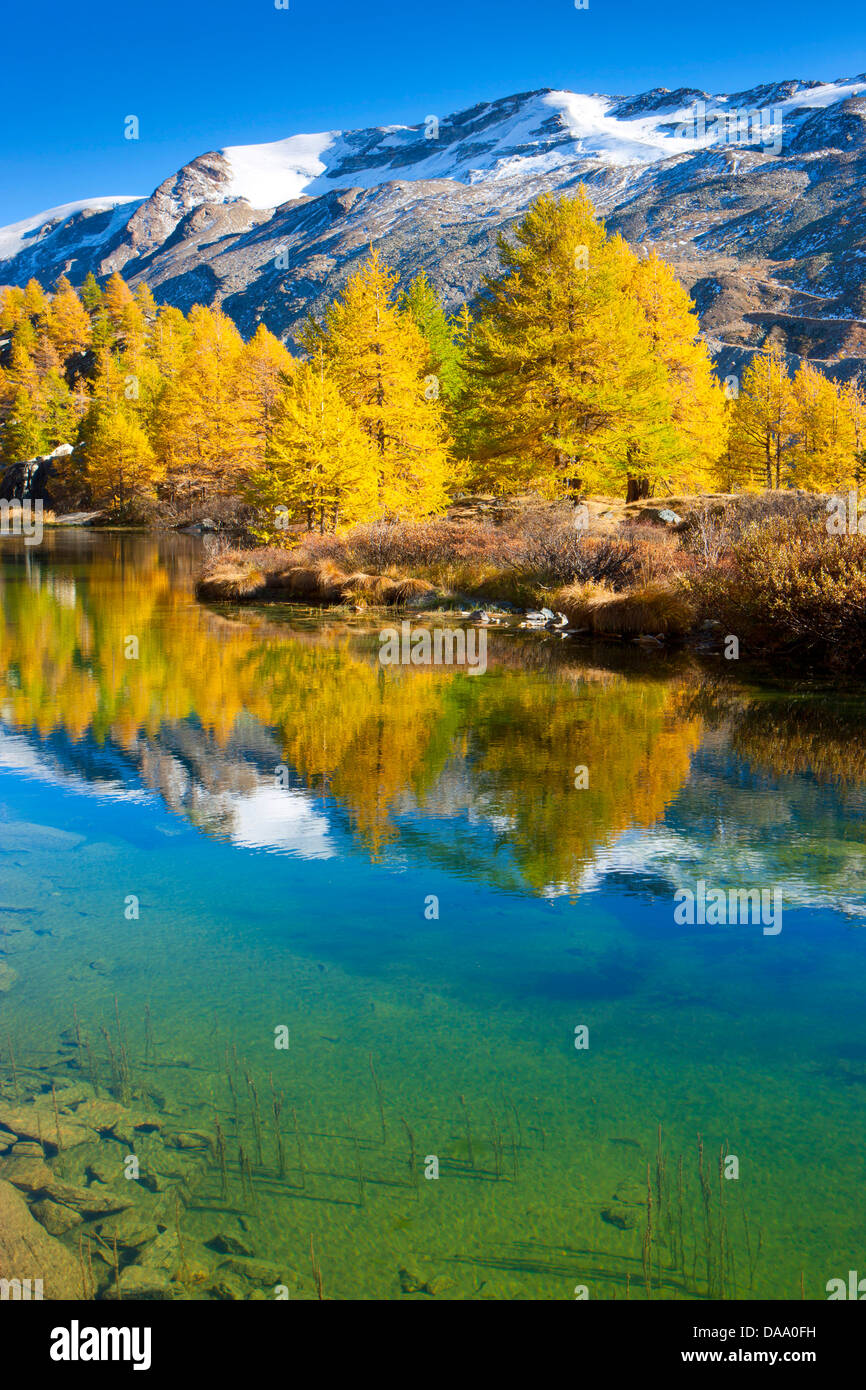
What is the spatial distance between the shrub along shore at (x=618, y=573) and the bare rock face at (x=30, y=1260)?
15217 millimetres

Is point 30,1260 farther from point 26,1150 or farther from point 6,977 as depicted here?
point 6,977

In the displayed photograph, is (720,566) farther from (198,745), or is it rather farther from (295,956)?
(295,956)

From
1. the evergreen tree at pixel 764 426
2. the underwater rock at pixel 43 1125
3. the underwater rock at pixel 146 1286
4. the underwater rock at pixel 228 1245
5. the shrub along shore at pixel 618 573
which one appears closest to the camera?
the underwater rock at pixel 146 1286

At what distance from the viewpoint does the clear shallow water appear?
4.22 metres

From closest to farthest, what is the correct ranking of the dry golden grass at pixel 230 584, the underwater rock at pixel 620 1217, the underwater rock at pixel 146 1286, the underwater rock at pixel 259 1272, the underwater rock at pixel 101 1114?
the underwater rock at pixel 146 1286, the underwater rock at pixel 259 1272, the underwater rock at pixel 620 1217, the underwater rock at pixel 101 1114, the dry golden grass at pixel 230 584

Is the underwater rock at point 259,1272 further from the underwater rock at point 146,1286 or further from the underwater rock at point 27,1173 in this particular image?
the underwater rock at point 27,1173

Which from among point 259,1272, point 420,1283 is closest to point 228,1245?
point 259,1272

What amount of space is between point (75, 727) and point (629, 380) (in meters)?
22.4

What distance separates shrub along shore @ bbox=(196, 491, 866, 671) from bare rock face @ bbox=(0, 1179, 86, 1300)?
599 inches

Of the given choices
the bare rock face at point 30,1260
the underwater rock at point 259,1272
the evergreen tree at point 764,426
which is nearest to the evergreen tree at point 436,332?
the evergreen tree at point 764,426

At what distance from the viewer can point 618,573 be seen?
2405 cm

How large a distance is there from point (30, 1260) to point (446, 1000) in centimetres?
280

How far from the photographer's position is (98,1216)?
4.34 meters

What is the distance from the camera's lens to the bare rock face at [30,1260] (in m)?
3.91
